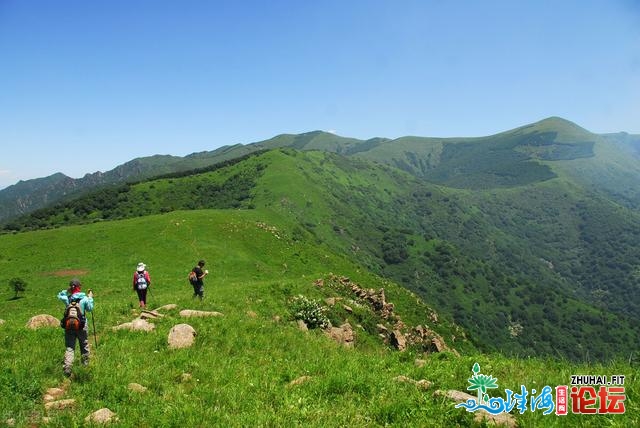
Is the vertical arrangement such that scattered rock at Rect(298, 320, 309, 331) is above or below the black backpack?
below

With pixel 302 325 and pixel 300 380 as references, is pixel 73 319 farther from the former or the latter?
pixel 302 325

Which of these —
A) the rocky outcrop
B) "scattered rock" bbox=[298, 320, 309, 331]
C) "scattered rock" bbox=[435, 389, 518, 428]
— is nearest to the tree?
the rocky outcrop

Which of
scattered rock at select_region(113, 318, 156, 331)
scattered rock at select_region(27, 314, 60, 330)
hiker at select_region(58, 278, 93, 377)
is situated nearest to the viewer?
hiker at select_region(58, 278, 93, 377)

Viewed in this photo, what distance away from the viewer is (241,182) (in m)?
169

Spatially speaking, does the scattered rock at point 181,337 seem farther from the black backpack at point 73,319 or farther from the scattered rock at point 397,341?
the scattered rock at point 397,341

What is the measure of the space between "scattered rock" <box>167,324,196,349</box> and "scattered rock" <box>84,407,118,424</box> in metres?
4.74

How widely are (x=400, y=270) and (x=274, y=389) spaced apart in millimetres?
158234

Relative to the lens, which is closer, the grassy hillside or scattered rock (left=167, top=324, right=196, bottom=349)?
the grassy hillside

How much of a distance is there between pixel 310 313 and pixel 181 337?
838 centimetres

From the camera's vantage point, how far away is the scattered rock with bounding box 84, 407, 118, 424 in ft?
26.2

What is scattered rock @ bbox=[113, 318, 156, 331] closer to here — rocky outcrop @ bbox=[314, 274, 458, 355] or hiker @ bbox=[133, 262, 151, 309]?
hiker @ bbox=[133, 262, 151, 309]

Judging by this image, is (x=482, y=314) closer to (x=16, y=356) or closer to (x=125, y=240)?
(x=125, y=240)

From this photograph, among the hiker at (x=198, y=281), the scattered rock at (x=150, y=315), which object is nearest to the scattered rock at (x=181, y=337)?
the scattered rock at (x=150, y=315)

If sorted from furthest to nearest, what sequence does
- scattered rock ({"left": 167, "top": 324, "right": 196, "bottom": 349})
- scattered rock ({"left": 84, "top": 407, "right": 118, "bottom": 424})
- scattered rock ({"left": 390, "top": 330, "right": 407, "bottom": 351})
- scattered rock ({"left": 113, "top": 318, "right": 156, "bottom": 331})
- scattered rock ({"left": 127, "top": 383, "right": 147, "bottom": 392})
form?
scattered rock ({"left": 390, "top": 330, "right": 407, "bottom": 351}) < scattered rock ({"left": 113, "top": 318, "right": 156, "bottom": 331}) < scattered rock ({"left": 167, "top": 324, "right": 196, "bottom": 349}) < scattered rock ({"left": 127, "top": 383, "right": 147, "bottom": 392}) < scattered rock ({"left": 84, "top": 407, "right": 118, "bottom": 424})
